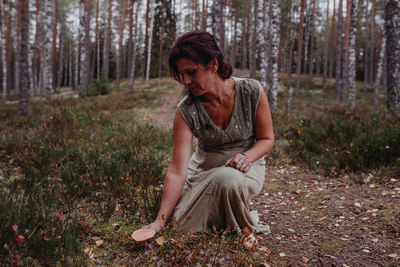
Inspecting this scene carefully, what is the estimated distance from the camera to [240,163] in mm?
2354

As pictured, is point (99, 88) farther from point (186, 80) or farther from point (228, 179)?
point (228, 179)

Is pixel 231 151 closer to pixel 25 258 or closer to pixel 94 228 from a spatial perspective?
pixel 94 228

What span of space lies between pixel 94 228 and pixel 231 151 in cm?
145

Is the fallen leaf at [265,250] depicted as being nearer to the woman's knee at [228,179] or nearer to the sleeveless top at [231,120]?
the woman's knee at [228,179]

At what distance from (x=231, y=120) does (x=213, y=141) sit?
25 centimetres

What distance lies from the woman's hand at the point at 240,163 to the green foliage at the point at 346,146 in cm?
297

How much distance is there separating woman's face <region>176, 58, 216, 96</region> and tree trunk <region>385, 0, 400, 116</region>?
24.3 ft

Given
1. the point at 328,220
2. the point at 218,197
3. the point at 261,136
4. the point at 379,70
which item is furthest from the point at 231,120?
the point at 379,70

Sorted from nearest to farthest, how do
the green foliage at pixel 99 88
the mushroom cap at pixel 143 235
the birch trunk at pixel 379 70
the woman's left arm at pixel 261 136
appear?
the mushroom cap at pixel 143 235 < the woman's left arm at pixel 261 136 < the birch trunk at pixel 379 70 < the green foliage at pixel 99 88

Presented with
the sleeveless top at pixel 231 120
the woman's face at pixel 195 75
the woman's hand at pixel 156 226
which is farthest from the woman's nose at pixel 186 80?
the woman's hand at pixel 156 226

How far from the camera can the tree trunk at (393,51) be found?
777 cm

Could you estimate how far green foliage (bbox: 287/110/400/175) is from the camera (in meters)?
4.84

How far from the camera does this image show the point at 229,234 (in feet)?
8.00

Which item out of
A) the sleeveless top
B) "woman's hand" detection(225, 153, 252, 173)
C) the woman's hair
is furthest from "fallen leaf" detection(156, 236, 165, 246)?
the woman's hair
